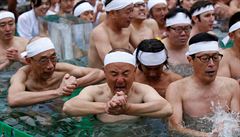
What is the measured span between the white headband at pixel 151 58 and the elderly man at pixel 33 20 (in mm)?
4017

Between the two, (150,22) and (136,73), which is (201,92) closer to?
(136,73)

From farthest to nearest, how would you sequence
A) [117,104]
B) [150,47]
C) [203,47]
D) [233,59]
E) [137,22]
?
[137,22], [233,59], [150,47], [203,47], [117,104]

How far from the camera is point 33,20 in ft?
31.7

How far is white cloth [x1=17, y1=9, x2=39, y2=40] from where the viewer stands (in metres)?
9.66

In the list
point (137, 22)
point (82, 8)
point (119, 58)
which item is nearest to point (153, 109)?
point (119, 58)

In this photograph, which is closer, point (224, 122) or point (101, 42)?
point (224, 122)

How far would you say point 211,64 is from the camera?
504cm

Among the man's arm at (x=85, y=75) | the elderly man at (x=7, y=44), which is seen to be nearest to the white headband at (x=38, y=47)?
the man's arm at (x=85, y=75)

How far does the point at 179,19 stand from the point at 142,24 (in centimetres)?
124

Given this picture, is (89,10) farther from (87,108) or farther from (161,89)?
(87,108)

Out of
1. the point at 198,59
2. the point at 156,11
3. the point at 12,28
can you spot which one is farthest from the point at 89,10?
the point at 198,59

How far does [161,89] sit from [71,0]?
461 centimetres

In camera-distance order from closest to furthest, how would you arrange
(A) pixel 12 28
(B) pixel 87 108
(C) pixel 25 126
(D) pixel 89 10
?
(B) pixel 87 108 < (C) pixel 25 126 < (A) pixel 12 28 < (D) pixel 89 10

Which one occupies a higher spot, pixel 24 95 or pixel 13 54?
pixel 13 54
